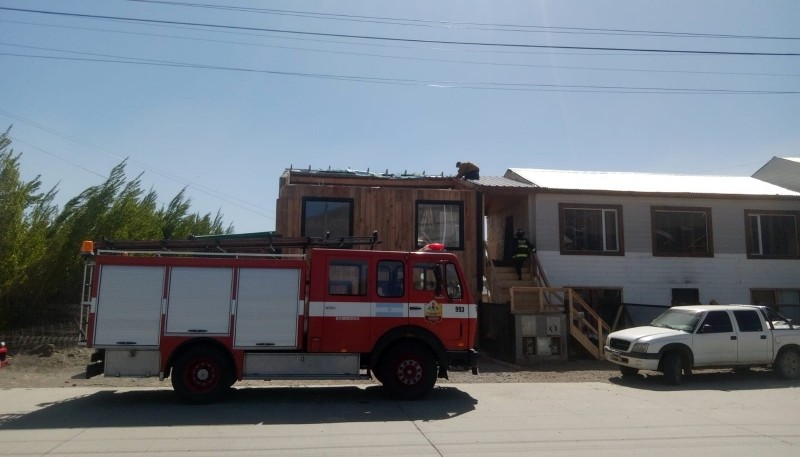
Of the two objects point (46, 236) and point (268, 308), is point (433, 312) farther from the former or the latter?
point (46, 236)

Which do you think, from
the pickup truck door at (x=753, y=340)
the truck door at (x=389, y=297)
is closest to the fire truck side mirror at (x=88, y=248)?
the truck door at (x=389, y=297)

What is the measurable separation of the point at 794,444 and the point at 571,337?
10.3m

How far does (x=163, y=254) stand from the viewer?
1127cm

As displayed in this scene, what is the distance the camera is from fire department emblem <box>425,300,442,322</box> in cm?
1141

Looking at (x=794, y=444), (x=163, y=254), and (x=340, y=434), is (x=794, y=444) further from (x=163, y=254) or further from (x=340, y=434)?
(x=163, y=254)

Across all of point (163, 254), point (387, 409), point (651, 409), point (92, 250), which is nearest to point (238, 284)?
point (163, 254)

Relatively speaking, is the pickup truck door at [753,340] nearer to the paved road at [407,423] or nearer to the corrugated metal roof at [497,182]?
the paved road at [407,423]

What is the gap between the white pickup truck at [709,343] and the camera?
13648 millimetres

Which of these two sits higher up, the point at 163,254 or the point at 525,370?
the point at 163,254

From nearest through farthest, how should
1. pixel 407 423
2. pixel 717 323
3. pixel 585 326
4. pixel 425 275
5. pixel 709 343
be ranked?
pixel 407 423, pixel 425 275, pixel 709 343, pixel 717 323, pixel 585 326

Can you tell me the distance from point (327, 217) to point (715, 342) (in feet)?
36.4

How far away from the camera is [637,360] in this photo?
1368 centimetres

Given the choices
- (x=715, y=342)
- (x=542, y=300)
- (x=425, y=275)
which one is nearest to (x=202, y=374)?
(x=425, y=275)

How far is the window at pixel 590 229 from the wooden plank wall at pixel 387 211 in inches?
130
